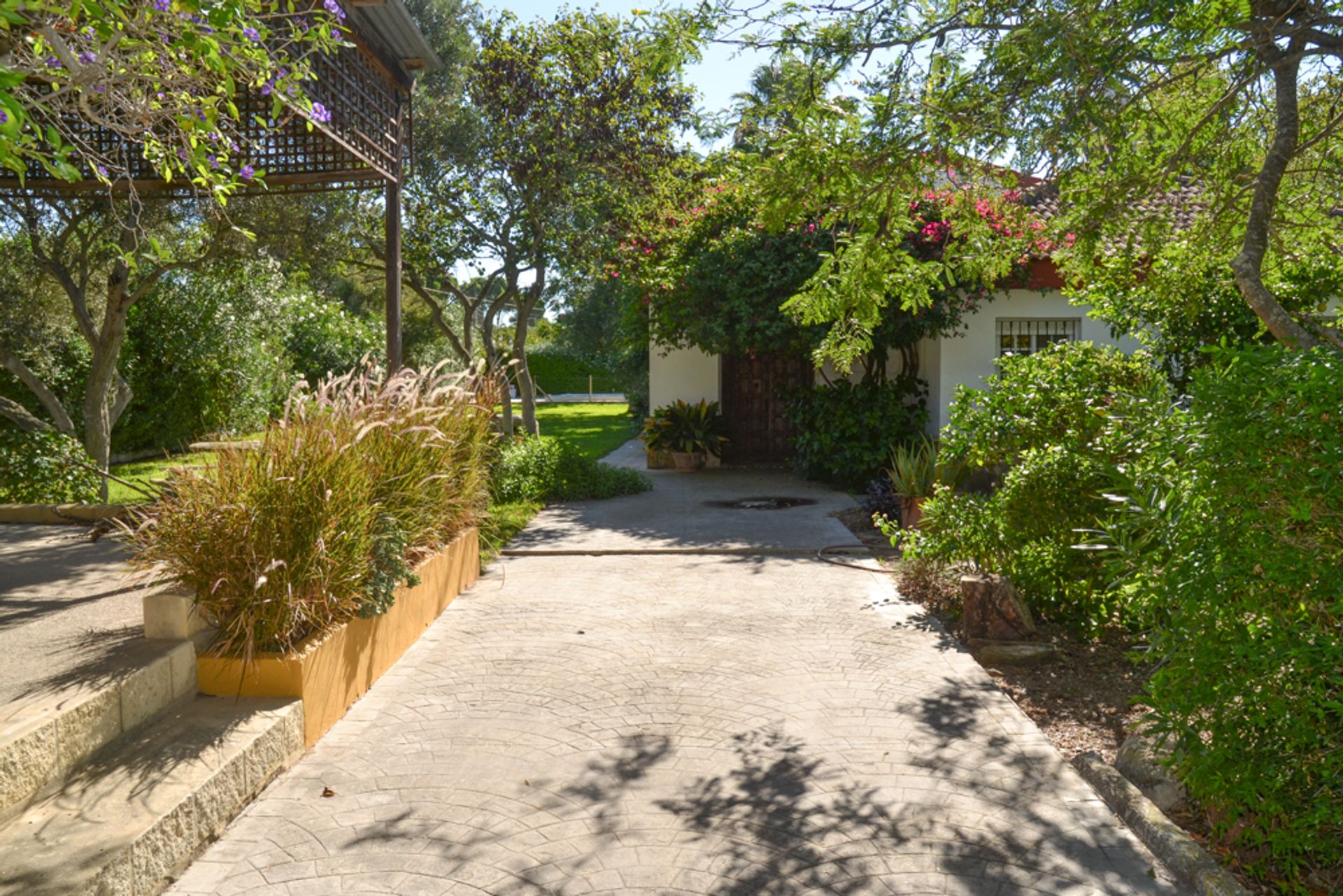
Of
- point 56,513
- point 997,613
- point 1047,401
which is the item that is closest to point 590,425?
point 56,513

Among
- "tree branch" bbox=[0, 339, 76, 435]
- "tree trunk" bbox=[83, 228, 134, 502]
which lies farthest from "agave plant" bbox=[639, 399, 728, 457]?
"tree branch" bbox=[0, 339, 76, 435]

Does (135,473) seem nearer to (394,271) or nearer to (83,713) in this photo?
(394,271)

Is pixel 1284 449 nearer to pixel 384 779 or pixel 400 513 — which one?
pixel 384 779

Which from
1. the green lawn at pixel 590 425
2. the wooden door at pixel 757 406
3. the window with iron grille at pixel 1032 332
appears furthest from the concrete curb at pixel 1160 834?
the green lawn at pixel 590 425

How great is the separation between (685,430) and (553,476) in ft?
11.1

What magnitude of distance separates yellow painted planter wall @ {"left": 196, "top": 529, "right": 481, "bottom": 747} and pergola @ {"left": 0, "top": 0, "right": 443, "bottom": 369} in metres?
2.92

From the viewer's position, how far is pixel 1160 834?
350 cm

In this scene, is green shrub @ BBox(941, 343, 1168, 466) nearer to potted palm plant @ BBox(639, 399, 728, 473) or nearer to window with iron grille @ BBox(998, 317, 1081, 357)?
window with iron grille @ BBox(998, 317, 1081, 357)

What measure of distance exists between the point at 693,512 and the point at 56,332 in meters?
8.98

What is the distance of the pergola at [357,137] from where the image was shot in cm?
785

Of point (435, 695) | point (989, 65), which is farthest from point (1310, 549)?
point (435, 695)

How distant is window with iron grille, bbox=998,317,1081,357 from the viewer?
14133 millimetres

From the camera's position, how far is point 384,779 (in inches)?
160

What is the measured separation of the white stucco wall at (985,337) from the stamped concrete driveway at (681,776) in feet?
24.8
